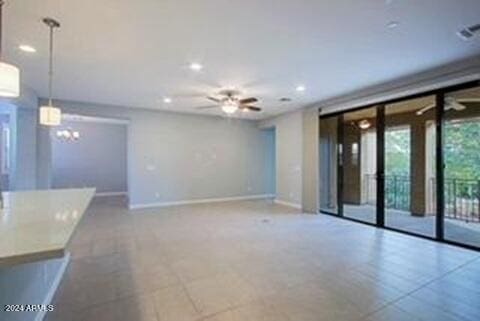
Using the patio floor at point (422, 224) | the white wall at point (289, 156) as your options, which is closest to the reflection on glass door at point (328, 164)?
the patio floor at point (422, 224)

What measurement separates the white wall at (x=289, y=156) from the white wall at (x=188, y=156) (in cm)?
126

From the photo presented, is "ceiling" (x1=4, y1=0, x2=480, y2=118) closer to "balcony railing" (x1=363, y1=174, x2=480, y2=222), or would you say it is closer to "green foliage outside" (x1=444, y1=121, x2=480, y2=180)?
"green foliage outside" (x1=444, y1=121, x2=480, y2=180)

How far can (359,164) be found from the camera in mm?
7508

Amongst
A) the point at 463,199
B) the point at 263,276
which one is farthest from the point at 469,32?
the point at 463,199

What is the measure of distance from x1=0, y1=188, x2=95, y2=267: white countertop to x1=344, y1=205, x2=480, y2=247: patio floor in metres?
5.40

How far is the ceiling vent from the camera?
3.04m

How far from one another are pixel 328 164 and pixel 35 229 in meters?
6.58

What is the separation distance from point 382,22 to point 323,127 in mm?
4365

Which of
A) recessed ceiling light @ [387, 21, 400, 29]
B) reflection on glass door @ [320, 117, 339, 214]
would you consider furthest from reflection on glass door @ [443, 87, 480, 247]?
reflection on glass door @ [320, 117, 339, 214]

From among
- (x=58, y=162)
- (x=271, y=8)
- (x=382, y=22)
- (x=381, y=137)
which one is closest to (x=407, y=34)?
(x=382, y=22)

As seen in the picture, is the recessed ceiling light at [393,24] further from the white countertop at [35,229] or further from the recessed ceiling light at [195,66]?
the white countertop at [35,229]

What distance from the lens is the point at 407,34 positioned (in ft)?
10.6

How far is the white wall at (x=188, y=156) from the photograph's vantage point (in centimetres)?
772

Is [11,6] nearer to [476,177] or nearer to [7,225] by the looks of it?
[7,225]
